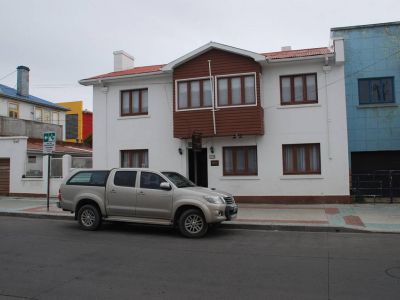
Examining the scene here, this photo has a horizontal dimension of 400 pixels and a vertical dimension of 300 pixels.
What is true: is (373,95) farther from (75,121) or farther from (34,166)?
(75,121)

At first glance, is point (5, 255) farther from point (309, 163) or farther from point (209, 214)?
point (309, 163)

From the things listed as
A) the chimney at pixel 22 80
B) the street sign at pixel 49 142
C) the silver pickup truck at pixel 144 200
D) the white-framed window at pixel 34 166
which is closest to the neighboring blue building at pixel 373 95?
the silver pickup truck at pixel 144 200

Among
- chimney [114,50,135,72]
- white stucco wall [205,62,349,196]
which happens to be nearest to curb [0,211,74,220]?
white stucco wall [205,62,349,196]

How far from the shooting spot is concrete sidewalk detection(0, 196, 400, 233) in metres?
11.4

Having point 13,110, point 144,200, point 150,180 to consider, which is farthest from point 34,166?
point 13,110

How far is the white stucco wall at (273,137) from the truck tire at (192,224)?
7141 millimetres

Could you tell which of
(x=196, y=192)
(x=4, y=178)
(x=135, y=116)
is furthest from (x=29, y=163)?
(x=196, y=192)

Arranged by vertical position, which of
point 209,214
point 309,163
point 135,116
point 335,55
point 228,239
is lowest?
point 228,239

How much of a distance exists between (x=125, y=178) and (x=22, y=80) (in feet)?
91.5

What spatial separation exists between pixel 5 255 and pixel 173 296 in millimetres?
4319

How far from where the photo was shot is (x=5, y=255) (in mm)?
8078

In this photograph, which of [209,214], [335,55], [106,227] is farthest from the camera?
[335,55]

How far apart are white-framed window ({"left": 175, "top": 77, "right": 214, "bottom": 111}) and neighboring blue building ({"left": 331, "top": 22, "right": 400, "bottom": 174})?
6.31 m

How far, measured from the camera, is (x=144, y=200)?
35.4 feet
